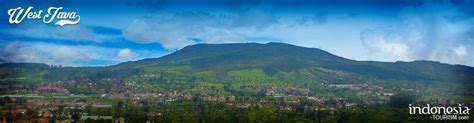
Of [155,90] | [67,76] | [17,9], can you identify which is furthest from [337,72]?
[17,9]

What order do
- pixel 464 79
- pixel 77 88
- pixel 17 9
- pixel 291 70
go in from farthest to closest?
1. pixel 291 70
2. pixel 77 88
3. pixel 464 79
4. pixel 17 9

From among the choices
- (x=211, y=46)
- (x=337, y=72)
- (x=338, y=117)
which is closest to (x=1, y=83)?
(x=338, y=117)

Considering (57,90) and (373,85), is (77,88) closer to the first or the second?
(57,90)

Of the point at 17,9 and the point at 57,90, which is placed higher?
the point at 17,9

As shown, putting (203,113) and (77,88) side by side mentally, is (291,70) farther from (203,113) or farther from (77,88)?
(203,113)

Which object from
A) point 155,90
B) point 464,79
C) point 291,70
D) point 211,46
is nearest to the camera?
point 464,79

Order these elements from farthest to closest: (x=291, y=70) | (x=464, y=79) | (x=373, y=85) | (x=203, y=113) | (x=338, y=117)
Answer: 1. (x=291, y=70)
2. (x=373, y=85)
3. (x=464, y=79)
4. (x=203, y=113)
5. (x=338, y=117)

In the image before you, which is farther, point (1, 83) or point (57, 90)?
point (57, 90)
